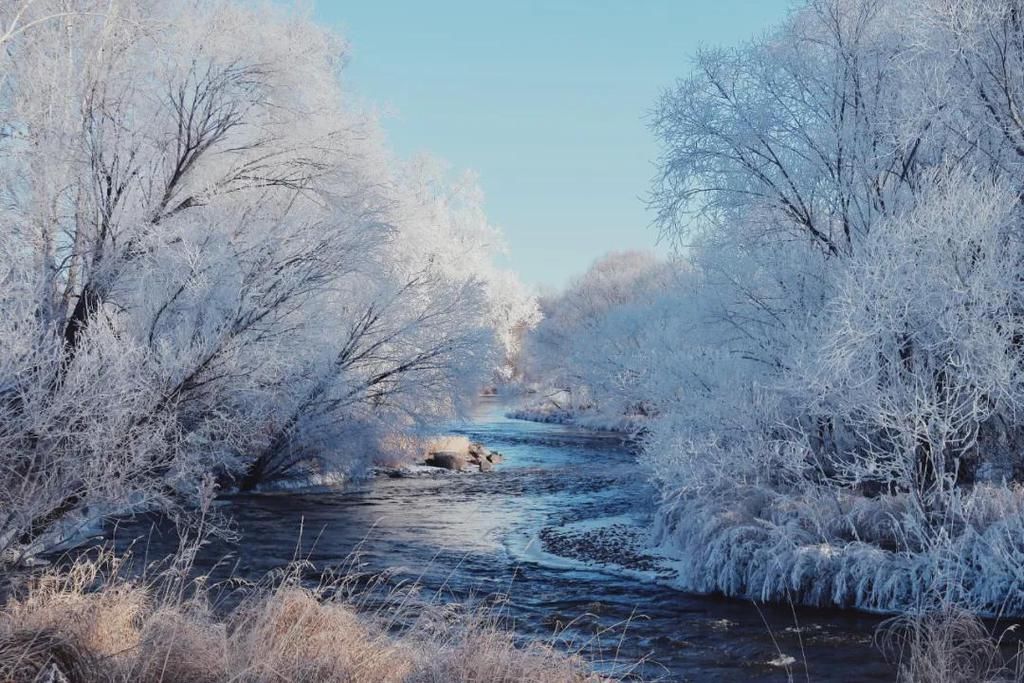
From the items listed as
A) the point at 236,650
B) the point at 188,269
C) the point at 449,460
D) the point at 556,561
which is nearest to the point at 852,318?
the point at 556,561

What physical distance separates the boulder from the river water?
4.56 ft

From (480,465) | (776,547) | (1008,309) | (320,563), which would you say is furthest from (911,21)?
(480,465)

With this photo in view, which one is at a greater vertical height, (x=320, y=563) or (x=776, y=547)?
(x=776, y=547)

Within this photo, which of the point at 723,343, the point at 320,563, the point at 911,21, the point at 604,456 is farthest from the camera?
the point at 604,456

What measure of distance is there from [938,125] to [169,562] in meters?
10.4

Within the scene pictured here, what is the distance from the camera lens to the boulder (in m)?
22.9

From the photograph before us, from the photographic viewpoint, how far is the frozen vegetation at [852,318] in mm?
9562

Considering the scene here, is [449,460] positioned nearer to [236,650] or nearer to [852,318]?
[852,318]

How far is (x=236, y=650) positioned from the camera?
18.0ft

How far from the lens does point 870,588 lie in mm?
9367

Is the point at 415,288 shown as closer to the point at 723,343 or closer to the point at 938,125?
the point at 723,343

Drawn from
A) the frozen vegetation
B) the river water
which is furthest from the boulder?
the frozen vegetation

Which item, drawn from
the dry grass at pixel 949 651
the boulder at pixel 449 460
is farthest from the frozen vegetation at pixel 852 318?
the boulder at pixel 449 460

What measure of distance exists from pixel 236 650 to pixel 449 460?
17578 millimetres
